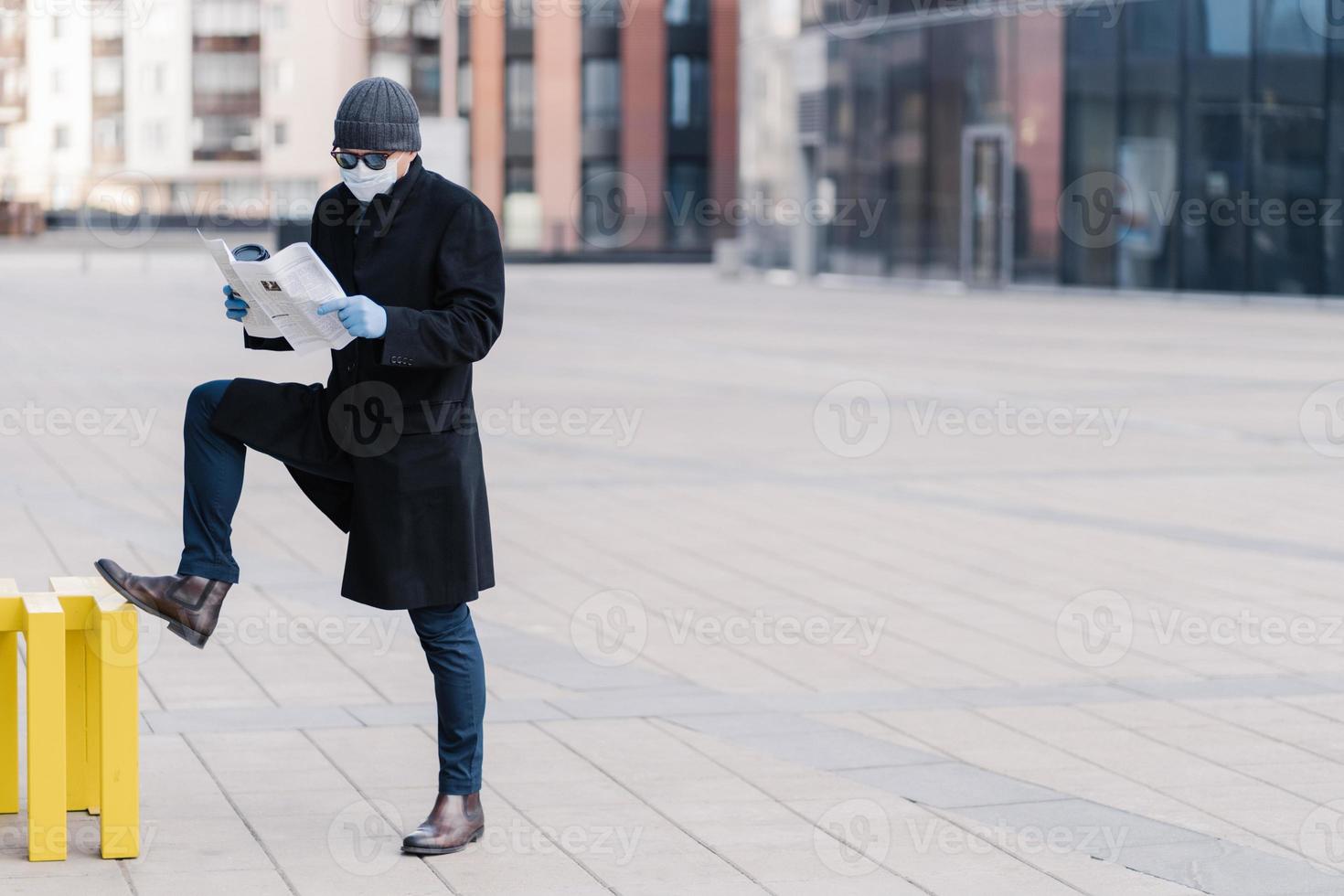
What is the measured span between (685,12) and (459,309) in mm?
61682

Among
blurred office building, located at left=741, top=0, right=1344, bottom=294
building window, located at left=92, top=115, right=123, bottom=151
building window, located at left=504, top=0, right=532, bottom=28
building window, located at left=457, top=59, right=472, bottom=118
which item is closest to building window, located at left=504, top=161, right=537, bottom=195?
building window, located at left=457, top=59, right=472, bottom=118

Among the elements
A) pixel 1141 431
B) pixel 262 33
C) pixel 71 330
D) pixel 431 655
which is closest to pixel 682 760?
pixel 431 655

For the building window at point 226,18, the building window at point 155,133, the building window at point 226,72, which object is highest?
the building window at point 226,18

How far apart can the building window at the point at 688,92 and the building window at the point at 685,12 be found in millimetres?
1113

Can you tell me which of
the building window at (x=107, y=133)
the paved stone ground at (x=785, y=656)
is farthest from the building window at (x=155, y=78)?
the paved stone ground at (x=785, y=656)

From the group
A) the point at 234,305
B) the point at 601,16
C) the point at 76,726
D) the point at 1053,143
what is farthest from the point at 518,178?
the point at 234,305

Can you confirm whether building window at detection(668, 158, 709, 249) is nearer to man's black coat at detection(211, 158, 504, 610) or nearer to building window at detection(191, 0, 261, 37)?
building window at detection(191, 0, 261, 37)

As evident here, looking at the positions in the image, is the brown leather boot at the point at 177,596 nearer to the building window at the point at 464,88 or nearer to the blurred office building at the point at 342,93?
the blurred office building at the point at 342,93

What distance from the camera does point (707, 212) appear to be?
6456 centimetres

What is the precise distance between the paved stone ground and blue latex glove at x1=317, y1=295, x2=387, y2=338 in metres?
1.15

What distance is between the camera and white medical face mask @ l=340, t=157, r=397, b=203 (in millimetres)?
4562

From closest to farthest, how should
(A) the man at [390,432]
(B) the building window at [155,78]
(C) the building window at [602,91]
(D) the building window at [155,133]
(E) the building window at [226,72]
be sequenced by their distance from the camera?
(A) the man at [390,432]
(C) the building window at [602,91]
(E) the building window at [226,72]
(D) the building window at [155,133]
(B) the building window at [155,78]

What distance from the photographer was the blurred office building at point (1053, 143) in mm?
29359

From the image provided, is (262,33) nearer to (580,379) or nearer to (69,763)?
(580,379)
